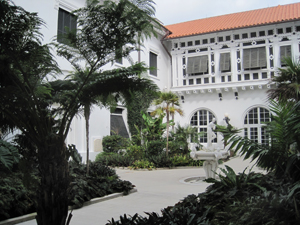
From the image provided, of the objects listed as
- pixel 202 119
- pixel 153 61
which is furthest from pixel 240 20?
pixel 202 119

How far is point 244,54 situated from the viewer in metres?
20.7

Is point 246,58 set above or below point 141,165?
above

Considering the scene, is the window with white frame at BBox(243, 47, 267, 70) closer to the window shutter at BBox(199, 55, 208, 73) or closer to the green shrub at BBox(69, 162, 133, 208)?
the window shutter at BBox(199, 55, 208, 73)

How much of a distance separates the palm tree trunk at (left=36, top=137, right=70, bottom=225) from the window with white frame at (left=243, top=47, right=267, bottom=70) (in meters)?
18.3

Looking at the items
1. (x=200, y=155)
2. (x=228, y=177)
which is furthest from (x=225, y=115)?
(x=228, y=177)

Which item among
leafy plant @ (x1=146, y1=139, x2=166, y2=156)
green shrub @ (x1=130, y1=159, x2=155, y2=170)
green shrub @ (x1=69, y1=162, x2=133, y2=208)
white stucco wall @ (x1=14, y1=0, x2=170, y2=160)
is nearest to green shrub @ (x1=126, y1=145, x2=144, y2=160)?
leafy plant @ (x1=146, y1=139, x2=166, y2=156)

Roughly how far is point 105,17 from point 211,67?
1769cm

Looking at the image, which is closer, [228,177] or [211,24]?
[228,177]

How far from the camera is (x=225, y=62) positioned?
21078 mm

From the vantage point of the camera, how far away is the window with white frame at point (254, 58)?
66.0 feet

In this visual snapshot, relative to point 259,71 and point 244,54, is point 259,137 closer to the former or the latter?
point 259,71

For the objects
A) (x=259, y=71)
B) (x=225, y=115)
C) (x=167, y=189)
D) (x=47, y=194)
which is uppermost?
(x=259, y=71)

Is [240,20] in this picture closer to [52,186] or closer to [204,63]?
[204,63]

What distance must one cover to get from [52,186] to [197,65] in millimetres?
18754
